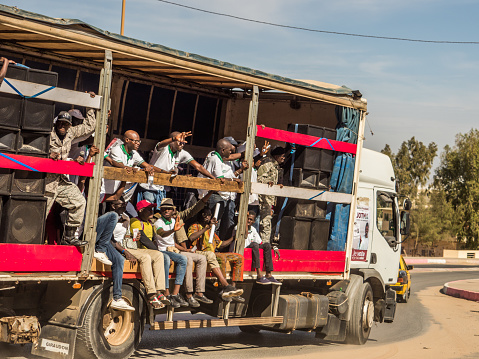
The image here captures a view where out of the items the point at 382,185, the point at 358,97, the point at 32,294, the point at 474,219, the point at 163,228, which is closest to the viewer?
the point at 32,294

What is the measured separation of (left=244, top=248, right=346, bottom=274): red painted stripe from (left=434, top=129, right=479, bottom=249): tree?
68.5 metres

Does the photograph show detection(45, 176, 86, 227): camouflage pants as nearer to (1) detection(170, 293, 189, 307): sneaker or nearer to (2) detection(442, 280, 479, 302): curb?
(1) detection(170, 293, 189, 307): sneaker

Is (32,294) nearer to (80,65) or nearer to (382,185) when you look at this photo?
(80,65)

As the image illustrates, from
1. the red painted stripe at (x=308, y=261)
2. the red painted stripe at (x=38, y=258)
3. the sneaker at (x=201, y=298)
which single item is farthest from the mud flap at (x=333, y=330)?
the red painted stripe at (x=38, y=258)

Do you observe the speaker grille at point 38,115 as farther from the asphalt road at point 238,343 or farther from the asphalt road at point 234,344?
the asphalt road at point 238,343

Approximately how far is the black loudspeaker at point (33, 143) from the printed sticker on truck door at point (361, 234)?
6.12 m

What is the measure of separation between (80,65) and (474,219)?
71.0 metres

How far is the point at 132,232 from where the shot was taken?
29.1 ft

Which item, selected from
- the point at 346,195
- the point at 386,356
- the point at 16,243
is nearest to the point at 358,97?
the point at 346,195

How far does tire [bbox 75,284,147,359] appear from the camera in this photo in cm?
805

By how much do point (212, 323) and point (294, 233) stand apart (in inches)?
85.3

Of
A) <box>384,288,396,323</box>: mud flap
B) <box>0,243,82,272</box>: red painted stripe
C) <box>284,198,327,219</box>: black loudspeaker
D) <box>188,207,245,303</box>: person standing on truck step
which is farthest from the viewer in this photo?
<box>384,288,396,323</box>: mud flap

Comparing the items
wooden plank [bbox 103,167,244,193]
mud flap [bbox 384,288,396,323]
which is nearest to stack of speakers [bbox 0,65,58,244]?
wooden plank [bbox 103,167,244,193]

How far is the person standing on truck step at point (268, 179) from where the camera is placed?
10867 mm
